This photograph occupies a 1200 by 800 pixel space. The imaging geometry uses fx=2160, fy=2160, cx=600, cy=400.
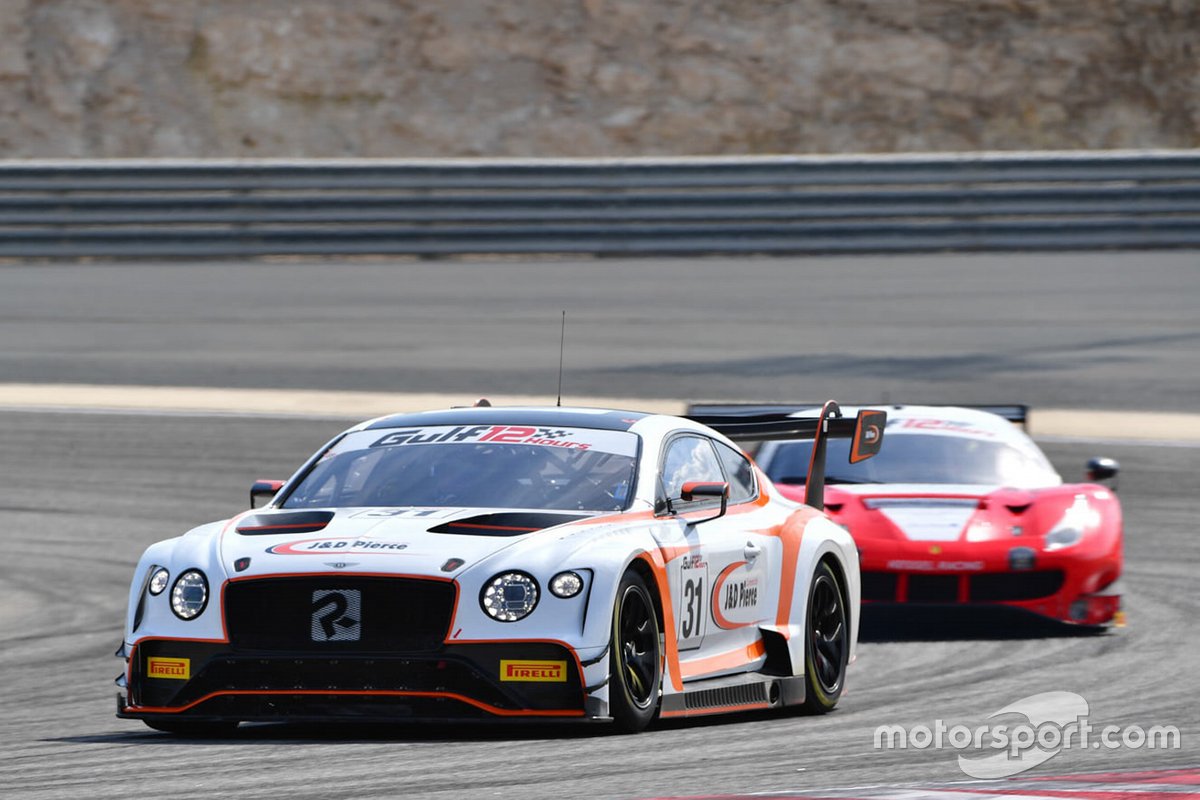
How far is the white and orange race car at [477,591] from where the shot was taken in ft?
21.5

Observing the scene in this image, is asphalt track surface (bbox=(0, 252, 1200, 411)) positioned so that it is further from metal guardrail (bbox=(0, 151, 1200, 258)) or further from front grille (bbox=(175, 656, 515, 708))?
front grille (bbox=(175, 656, 515, 708))

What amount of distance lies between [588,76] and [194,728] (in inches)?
884

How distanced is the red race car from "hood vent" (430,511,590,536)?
10.3 feet

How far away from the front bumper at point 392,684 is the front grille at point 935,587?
Answer: 4.33 meters

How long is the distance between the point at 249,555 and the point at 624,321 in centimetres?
1382

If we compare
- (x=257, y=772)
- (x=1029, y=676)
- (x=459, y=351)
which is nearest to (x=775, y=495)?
(x=1029, y=676)

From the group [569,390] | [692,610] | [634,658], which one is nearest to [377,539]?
[634,658]

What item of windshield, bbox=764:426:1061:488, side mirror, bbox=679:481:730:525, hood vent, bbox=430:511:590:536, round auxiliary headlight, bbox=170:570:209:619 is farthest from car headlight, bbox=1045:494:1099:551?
round auxiliary headlight, bbox=170:570:209:619

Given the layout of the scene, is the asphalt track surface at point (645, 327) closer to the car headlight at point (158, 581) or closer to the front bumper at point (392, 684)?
the car headlight at point (158, 581)

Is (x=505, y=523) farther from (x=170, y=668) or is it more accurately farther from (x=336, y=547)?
(x=170, y=668)

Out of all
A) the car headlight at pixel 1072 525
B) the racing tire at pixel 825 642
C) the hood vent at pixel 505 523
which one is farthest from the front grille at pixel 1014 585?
the hood vent at pixel 505 523

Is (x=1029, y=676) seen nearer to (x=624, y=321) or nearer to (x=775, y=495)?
(x=775, y=495)

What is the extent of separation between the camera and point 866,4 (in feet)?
95.8

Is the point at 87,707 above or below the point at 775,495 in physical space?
below
